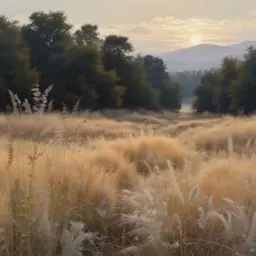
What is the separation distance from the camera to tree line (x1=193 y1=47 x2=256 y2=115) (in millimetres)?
40406

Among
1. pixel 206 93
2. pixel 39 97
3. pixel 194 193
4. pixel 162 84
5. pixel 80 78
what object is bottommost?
pixel 206 93

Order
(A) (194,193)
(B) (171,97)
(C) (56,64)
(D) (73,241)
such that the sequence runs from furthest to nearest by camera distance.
A: (B) (171,97) < (C) (56,64) < (A) (194,193) < (D) (73,241)

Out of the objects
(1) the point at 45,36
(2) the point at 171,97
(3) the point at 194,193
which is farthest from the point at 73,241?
(2) the point at 171,97

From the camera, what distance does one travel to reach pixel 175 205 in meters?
3.81

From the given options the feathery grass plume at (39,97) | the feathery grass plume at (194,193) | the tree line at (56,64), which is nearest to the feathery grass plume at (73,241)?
the feathery grass plume at (194,193)

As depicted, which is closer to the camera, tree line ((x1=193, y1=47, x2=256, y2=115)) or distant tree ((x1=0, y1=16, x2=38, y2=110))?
distant tree ((x1=0, y1=16, x2=38, y2=110))

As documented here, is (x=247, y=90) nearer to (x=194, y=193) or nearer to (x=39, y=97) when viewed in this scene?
(x=39, y=97)

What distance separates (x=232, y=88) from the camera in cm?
4216

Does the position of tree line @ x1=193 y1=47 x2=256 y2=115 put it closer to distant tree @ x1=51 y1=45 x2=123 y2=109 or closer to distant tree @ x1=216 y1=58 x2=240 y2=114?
distant tree @ x1=216 y1=58 x2=240 y2=114

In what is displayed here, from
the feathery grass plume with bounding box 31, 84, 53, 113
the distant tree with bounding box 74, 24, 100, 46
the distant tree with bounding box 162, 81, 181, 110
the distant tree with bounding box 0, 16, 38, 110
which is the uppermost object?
the distant tree with bounding box 74, 24, 100, 46

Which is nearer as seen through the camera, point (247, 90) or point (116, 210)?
point (116, 210)

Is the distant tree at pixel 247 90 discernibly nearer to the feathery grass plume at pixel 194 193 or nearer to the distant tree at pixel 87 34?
the distant tree at pixel 87 34

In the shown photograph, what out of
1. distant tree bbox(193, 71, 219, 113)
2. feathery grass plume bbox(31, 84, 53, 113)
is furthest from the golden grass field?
distant tree bbox(193, 71, 219, 113)

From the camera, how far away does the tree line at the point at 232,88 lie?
40406 millimetres
